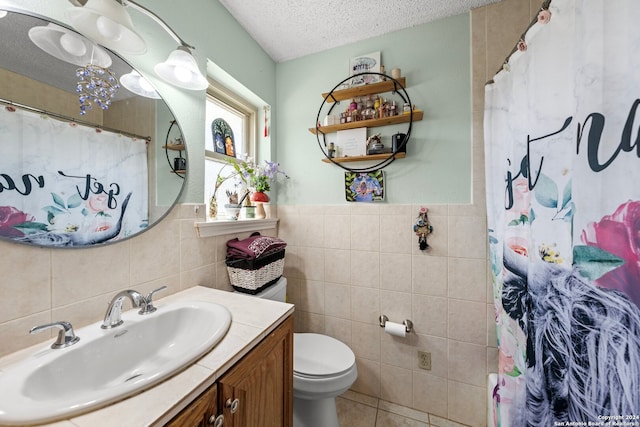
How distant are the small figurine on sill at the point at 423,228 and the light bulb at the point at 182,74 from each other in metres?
1.38

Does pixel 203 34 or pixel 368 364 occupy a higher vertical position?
pixel 203 34

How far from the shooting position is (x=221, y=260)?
48.7 inches

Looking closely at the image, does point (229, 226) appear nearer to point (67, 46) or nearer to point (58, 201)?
point (58, 201)

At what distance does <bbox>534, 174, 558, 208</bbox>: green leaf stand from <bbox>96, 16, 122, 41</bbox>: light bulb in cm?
138

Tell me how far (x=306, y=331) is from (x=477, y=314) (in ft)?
3.70

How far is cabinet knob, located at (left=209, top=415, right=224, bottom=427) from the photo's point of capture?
1.77 ft

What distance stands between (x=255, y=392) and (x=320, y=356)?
640mm

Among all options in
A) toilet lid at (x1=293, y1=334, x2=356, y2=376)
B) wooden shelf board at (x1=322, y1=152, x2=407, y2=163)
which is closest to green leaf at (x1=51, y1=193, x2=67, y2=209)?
toilet lid at (x1=293, y1=334, x2=356, y2=376)

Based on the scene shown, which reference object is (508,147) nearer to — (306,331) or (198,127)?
(198,127)

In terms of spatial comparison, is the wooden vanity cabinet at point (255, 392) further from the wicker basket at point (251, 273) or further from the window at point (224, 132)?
the window at point (224, 132)

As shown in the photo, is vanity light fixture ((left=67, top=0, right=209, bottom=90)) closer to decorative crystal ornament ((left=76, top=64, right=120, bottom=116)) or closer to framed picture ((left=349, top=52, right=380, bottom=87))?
decorative crystal ornament ((left=76, top=64, right=120, bottom=116))

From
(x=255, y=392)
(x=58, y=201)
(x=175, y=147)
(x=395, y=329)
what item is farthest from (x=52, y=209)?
(x=395, y=329)

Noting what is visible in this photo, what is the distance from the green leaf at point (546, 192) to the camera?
0.62 m

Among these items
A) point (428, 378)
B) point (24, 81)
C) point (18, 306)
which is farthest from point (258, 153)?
point (428, 378)
